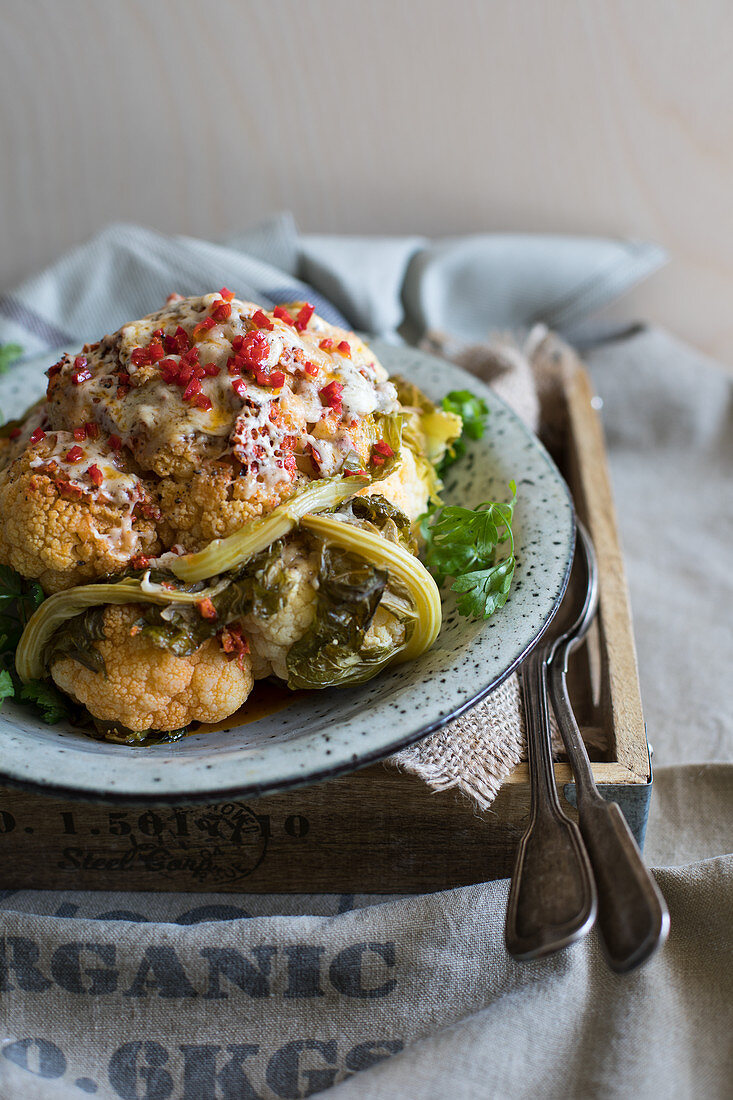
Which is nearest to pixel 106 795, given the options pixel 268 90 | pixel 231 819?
pixel 231 819

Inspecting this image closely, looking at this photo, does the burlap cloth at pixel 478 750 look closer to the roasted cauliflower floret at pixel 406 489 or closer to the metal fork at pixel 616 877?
the metal fork at pixel 616 877

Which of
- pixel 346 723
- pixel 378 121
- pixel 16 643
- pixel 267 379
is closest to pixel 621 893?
pixel 346 723

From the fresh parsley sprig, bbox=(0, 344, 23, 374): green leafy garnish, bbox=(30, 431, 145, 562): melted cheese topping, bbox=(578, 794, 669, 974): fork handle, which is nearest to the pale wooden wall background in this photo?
bbox=(0, 344, 23, 374): green leafy garnish

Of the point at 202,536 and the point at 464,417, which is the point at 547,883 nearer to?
the point at 202,536

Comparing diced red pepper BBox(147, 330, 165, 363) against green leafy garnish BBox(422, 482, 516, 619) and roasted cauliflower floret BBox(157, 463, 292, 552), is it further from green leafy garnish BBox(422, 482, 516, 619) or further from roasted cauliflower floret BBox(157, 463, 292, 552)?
green leafy garnish BBox(422, 482, 516, 619)

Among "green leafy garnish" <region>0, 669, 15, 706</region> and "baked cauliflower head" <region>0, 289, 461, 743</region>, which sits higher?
"baked cauliflower head" <region>0, 289, 461, 743</region>

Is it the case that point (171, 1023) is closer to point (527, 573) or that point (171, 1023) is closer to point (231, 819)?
point (231, 819)
